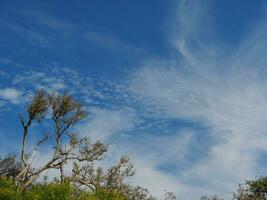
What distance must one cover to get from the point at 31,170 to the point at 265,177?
29.4 meters

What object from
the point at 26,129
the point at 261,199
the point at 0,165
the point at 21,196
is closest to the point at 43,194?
the point at 21,196

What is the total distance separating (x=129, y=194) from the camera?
176ft

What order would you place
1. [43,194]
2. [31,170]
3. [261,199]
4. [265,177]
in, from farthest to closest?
1. [265,177]
2. [261,199]
3. [31,170]
4. [43,194]

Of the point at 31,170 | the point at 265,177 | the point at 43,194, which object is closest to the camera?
the point at 43,194

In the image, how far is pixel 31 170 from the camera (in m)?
56.0

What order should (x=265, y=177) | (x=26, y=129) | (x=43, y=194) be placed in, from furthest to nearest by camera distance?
(x=265, y=177), (x=26, y=129), (x=43, y=194)

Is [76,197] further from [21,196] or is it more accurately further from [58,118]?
[58,118]

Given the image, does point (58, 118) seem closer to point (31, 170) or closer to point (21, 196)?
point (31, 170)

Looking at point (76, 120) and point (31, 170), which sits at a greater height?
point (76, 120)

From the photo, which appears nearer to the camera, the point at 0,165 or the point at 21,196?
the point at 21,196

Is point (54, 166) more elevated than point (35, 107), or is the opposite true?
point (35, 107)

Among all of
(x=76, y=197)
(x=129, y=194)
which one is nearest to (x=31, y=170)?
(x=129, y=194)

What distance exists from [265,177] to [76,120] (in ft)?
88.1

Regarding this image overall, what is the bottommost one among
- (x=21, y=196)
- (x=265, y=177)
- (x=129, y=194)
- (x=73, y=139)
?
(x=21, y=196)
